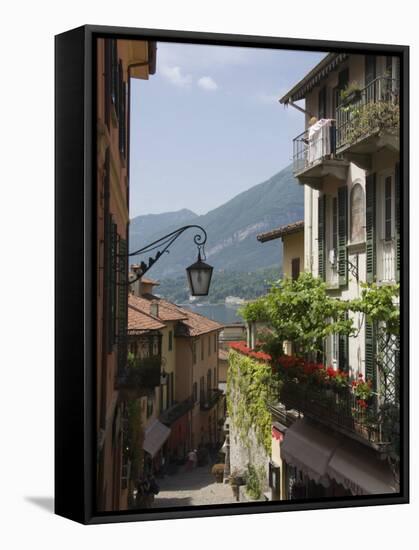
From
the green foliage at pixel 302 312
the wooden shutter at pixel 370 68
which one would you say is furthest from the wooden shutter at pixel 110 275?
the wooden shutter at pixel 370 68

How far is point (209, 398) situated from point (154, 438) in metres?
0.67

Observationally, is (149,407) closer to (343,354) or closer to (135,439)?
(135,439)

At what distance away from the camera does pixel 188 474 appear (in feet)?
30.3

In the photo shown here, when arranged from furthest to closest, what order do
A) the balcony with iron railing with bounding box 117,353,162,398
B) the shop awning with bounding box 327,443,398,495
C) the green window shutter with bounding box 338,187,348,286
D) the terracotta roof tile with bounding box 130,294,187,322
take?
the green window shutter with bounding box 338,187,348,286 → the shop awning with bounding box 327,443,398,495 → the terracotta roof tile with bounding box 130,294,187,322 → the balcony with iron railing with bounding box 117,353,162,398

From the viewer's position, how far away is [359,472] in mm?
10023

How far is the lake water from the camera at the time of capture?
377 inches

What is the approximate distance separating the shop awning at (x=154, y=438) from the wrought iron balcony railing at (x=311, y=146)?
8.67 feet

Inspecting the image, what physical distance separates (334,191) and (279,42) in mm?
1557

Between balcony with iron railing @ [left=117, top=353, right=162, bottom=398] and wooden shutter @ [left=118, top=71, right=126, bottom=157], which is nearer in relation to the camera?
balcony with iron railing @ [left=117, top=353, right=162, bottom=398]

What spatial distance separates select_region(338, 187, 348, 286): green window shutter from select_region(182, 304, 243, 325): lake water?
45.6 inches

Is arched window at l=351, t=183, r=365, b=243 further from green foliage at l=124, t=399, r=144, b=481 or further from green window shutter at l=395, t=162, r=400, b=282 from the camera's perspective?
green foliage at l=124, t=399, r=144, b=481

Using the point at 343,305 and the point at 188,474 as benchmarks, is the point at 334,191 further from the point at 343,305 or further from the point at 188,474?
the point at 188,474

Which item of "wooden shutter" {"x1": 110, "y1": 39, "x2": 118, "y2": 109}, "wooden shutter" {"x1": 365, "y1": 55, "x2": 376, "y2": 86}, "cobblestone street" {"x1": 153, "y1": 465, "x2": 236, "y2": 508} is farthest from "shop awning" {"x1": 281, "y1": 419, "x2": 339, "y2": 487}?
"wooden shutter" {"x1": 110, "y1": 39, "x2": 118, "y2": 109}

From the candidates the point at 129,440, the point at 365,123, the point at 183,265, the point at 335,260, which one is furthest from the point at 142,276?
the point at 365,123
